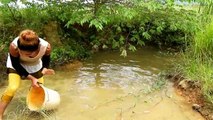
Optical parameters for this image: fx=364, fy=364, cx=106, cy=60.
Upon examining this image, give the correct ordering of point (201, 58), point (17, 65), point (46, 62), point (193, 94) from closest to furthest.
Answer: point (17, 65)
point (46, 62)
point (193, 94)
point (201, 58)

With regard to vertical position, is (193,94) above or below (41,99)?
below

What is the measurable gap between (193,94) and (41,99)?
87.9 inches

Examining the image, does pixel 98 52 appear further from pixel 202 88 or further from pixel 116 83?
pixel 202 88

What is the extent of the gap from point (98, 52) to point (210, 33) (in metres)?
2.52

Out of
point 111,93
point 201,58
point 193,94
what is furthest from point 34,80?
point 201,58

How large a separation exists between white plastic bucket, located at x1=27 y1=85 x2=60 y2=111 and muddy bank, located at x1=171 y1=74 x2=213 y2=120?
1.92 meters

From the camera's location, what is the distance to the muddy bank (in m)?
4.88

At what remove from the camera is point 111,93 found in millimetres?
5477

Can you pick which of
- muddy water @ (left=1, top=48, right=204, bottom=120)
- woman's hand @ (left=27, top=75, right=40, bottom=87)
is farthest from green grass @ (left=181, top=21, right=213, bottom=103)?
woman's hand @ (left=27, top=75, right=40, bottom=87)

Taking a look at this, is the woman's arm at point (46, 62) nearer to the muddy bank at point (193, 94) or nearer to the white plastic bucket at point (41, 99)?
the white plastic bucket at point (41, 99)

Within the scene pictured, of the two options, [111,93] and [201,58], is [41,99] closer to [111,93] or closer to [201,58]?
[111,93]

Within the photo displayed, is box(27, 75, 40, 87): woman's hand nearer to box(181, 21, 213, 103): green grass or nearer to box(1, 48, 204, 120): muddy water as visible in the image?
box(1, 48, 204, 120): muddy water

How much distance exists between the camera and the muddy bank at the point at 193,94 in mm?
4883

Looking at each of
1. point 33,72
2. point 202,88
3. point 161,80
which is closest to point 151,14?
point 161,80
